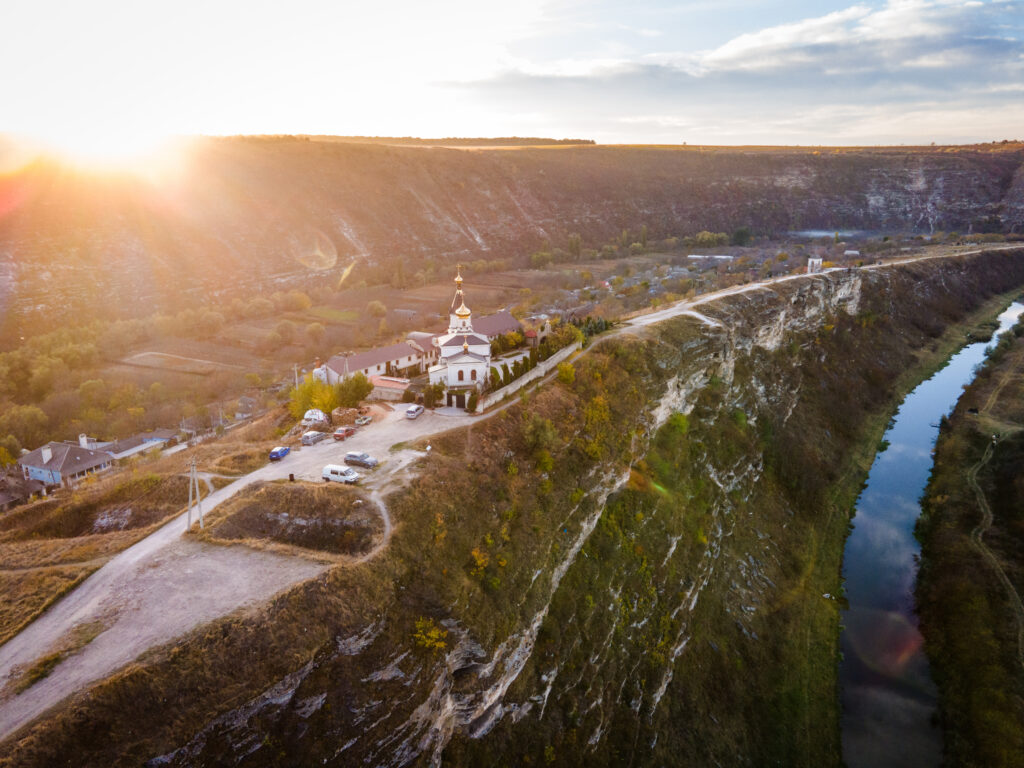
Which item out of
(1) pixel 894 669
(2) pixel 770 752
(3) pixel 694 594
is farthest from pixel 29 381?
(1) pixel 894 669

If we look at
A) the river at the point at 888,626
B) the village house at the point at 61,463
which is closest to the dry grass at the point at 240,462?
the village house at the point at 61,463

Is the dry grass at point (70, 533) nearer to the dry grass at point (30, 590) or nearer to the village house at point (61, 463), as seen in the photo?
the dry grass at point (30, 590)

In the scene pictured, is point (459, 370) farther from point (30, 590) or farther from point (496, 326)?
point (30, 590)

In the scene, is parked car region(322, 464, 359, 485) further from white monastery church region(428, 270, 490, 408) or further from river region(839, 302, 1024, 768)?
river region(839, 302, 1024, 768)

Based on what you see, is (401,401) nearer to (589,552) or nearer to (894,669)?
(589,552)

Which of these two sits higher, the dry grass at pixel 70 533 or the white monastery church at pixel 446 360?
the white monastery church at pixel 446 360
